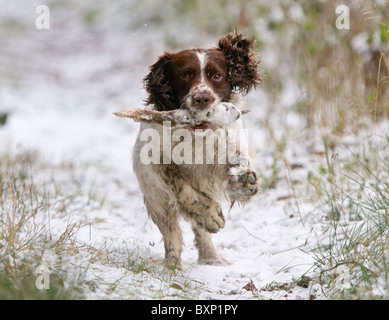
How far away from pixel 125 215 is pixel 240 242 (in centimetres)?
100

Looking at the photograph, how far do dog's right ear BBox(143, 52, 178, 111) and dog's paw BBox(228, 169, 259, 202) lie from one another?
1.89 feet

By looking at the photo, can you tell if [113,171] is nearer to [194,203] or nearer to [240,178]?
[194,203]

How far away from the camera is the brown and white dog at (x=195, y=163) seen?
3.34m

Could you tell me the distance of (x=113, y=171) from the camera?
6168 mm

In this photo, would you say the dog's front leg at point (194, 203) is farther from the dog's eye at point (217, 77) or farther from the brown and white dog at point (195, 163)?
the dog's eye at point (217, 77)

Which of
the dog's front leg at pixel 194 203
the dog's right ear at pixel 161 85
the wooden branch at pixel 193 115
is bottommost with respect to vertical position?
the dog's front leg at pixel 194 203

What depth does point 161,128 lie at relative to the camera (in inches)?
135

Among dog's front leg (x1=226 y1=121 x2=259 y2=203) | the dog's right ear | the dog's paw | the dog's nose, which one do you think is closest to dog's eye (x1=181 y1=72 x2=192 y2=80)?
the dog's right ear

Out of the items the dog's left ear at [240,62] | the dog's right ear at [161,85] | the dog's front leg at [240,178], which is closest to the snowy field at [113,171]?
the dog's front leg at [240,178]

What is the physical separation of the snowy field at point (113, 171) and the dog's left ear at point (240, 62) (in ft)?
1.51

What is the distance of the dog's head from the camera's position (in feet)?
10.8

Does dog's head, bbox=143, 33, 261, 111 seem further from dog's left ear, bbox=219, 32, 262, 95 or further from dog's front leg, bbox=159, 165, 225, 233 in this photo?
dog's front leg, bbox=159, 165, 225, 233
